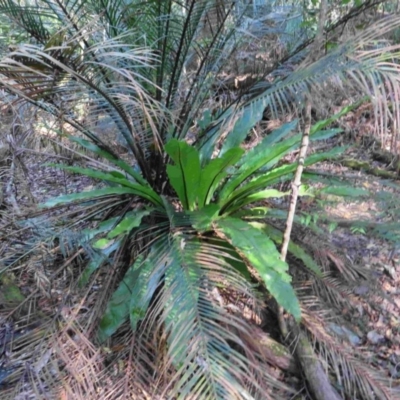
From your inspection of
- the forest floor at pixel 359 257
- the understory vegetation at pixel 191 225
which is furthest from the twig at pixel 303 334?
the forest floor at pixel 359 257

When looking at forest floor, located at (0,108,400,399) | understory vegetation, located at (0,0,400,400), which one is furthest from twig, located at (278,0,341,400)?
forest floor, located at (0,108,400,399)

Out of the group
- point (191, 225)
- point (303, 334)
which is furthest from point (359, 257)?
point (191, 225)

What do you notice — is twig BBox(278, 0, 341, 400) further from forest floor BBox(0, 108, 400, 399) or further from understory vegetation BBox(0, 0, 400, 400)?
forest floor BBox(0, 108, 400, 399)

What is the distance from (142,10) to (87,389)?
2.12m

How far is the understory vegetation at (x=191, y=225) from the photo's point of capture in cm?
155

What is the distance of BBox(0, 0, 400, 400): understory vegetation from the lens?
61.2 inches

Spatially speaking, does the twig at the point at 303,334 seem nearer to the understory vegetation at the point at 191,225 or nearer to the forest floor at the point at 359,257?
the understory vegetation at the point at 191,225

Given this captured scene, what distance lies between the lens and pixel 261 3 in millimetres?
2688

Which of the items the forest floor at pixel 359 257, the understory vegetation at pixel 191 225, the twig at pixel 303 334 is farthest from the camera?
the forest floor at pixel 359 257

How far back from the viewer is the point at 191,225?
6.46 ft

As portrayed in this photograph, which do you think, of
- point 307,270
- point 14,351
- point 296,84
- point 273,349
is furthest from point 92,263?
point 296,84

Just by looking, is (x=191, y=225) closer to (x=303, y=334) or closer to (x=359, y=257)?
(x=303, y=334)

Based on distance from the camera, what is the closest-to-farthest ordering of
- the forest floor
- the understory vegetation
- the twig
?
the understory vegetation < the twig < the forest floor

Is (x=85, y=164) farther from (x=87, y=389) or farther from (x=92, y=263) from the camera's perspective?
(x=87, y=389)
